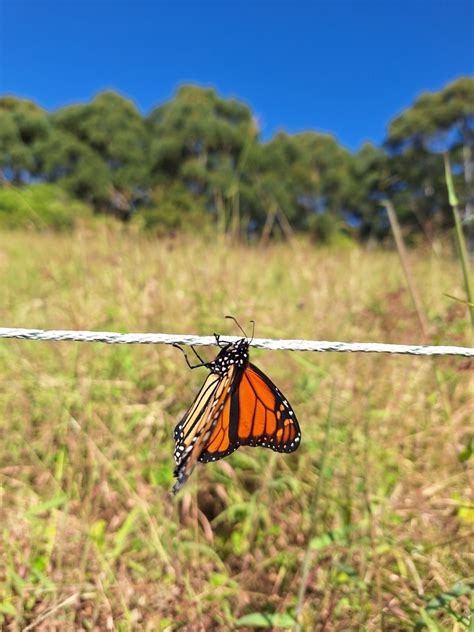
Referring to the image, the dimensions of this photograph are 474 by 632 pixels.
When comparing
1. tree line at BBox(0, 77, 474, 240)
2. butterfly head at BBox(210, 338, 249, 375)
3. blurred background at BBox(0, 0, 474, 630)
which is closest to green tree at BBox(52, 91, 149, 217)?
tree line at BBox(0, 77, 474, 240)

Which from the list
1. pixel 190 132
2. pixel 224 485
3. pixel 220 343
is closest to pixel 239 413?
pixel 220 343

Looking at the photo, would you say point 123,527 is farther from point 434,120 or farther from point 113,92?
point 113,92

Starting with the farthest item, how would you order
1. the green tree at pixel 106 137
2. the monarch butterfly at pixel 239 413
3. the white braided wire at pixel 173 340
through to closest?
the green tree at pixel 106 137 → the monarch butterfly at pixel 239 413 → the white braided wire at pixel 173 340

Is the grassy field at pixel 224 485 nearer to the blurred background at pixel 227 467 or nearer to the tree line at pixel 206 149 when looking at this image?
the blurred background at pixel 227 467

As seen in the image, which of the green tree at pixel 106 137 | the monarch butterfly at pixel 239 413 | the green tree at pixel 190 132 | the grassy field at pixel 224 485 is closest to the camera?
the monarch butterfly at pixel 239 413

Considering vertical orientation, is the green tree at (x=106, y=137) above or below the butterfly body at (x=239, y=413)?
above

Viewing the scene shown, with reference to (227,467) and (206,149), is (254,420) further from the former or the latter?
(206,149)

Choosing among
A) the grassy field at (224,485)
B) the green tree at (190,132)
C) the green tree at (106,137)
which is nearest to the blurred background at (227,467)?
the grassy field at (224,485)

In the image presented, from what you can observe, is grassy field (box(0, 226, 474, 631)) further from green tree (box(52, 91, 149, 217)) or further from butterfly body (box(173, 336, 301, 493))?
green tree (box(52, 91, 149, 217))
